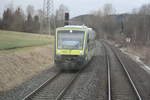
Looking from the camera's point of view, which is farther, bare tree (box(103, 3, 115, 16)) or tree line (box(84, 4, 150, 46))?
bare tree (box(103, 3, 115, 16))

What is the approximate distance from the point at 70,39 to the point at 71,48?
73 cm

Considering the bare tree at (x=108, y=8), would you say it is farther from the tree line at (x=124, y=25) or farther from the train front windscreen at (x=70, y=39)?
the train front windscreen at (x=70, y=39)

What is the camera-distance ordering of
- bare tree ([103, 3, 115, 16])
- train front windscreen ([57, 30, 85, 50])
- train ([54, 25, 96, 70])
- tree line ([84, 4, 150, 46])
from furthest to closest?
bare tree ([103, 3, 115, 16]), tree line ([84, 4, 150, 46]), train front windscreen ([57, 30, 85, 50]), train ([54, 25, 96, 70])

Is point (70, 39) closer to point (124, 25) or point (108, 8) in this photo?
point (124, 25)

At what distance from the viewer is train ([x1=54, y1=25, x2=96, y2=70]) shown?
52.3 feet

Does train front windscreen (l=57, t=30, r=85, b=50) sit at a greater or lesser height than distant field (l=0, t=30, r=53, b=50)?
greater

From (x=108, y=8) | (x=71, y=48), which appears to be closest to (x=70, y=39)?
(x=71, y=48)

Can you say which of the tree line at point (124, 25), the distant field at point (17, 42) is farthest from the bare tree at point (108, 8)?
the distant field at point (17, 42)

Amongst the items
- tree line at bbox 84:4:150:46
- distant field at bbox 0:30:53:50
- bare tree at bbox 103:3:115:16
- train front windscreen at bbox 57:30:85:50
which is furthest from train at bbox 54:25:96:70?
bare tree at bbox 103:3:115:16

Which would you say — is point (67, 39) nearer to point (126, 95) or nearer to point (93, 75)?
point (93, 75)

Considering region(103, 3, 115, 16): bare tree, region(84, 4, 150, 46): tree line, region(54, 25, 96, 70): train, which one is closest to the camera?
region(54, 25, 96, 70): train

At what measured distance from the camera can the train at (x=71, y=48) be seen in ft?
52.3

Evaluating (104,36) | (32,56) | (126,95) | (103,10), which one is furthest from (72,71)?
(103,10)

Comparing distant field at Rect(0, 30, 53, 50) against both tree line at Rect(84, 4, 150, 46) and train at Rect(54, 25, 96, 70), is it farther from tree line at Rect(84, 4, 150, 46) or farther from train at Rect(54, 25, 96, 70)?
tree line at Rect(84, 4, 150, 46)
